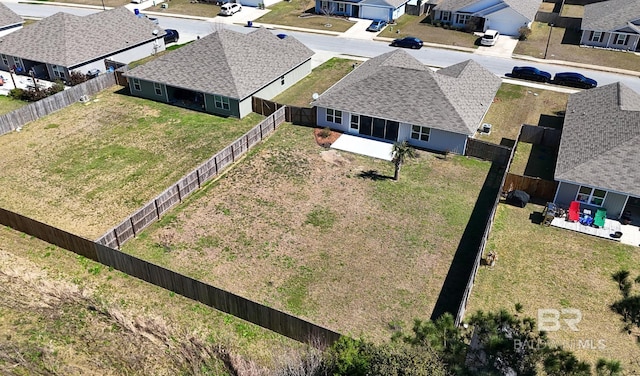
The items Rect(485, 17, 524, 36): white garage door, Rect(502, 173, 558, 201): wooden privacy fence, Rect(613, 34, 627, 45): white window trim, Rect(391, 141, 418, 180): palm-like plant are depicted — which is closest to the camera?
Rect(502, 173, 558, 201): wooden privacy fence

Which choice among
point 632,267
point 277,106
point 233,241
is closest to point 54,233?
point 233,241

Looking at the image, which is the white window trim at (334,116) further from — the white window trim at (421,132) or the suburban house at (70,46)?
the suburban house at (70,46)

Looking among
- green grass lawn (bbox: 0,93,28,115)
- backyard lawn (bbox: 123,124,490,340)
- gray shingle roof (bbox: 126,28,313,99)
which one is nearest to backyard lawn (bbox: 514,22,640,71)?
backyard lawn (bbox: 123,124,490,340)

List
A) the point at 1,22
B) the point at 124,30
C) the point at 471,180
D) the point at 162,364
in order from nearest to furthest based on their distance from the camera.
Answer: the point at 162,364
the point at 471,180
the point at 124,30
the point at 1,22

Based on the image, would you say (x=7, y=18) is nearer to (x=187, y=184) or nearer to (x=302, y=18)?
(x=302, y=18)

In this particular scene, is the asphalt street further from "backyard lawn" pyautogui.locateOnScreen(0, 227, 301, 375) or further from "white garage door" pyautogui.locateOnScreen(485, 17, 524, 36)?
"backyard lawn" pyautogui.locateOnScreen(0, 227, 301, 375)

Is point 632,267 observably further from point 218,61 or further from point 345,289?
point 218,61
